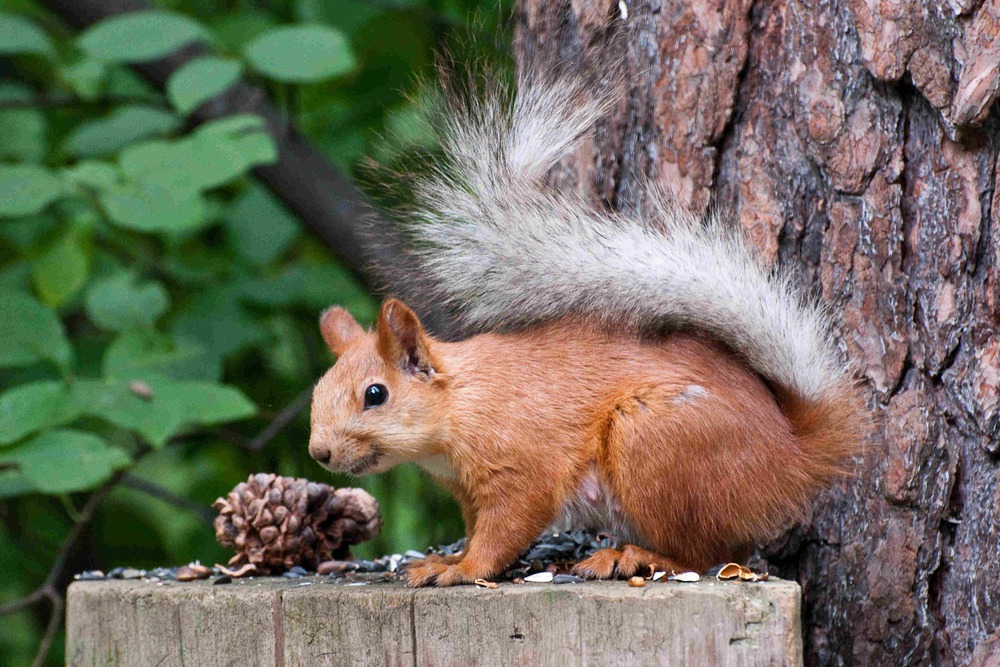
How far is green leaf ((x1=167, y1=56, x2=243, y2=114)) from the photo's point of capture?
2209 mm

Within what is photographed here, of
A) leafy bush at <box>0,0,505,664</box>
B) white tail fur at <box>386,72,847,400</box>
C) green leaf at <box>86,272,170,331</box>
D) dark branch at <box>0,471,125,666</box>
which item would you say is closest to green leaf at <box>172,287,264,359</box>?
leafy bush at <box>0,0,505,664</box>

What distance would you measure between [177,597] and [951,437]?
1.09 m

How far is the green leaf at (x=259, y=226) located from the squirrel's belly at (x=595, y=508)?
1.58 meters

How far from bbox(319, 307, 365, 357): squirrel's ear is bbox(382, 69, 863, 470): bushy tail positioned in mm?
142

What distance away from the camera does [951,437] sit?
1.48 m

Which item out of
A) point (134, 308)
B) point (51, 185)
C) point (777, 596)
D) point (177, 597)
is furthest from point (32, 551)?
point (777, 596)

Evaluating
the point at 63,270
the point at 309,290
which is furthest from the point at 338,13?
the point at 63,270

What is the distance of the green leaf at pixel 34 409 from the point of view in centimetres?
190

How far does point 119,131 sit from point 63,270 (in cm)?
35

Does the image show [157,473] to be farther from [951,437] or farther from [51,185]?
[951,437]

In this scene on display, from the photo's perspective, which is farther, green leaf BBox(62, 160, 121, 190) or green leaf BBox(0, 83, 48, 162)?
green leaf BBox(0, 83, 48, 162)

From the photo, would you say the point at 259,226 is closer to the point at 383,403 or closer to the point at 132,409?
the point at 132,409

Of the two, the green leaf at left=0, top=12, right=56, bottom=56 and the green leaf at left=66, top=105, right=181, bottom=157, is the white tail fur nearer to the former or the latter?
the green leaf at left=66, top=105, right=181, bottom=157

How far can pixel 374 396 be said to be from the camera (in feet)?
4.58
